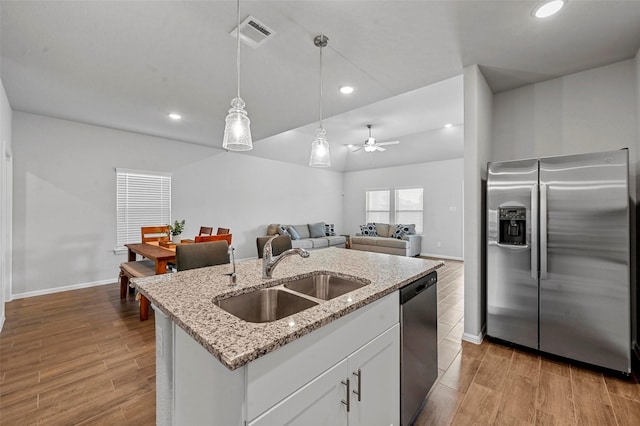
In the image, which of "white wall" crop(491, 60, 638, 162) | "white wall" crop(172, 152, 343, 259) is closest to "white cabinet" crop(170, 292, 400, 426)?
"white wall" crop(491, 60, 638, 162)

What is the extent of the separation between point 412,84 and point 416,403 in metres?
3.04

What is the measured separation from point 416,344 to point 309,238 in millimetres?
6037

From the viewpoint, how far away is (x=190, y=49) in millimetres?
2436

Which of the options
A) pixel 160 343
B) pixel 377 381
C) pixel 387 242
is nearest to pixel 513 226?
pixel 377 381

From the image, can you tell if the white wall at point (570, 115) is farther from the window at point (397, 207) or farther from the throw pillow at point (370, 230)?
the throw pillow at point (370, 230)

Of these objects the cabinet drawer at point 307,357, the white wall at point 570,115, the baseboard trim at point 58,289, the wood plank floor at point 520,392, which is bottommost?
the wood plank floor at point 520,392

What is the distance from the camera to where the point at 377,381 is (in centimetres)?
132

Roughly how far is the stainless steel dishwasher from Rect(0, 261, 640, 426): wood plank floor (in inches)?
7.7

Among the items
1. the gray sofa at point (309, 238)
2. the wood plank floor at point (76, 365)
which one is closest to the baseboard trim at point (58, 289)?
the wood plank floor at point (76, 365)

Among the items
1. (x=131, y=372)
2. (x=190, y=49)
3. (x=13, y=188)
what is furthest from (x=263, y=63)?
(x=13, y=188)

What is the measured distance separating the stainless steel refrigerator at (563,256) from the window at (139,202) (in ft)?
17.7

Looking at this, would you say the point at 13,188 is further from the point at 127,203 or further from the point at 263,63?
the point at 263,63

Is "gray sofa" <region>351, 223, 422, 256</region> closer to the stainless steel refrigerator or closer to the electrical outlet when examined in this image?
the stainless steel refrigerator

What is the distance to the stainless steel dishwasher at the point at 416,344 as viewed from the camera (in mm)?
1524
